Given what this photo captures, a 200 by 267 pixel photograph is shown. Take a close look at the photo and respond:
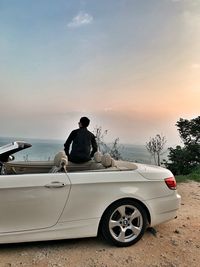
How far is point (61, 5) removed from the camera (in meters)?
8.62

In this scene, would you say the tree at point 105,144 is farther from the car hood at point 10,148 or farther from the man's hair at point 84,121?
the car hood at point 10,148

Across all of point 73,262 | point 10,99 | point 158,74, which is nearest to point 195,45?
point 158,74

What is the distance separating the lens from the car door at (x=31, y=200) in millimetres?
3342

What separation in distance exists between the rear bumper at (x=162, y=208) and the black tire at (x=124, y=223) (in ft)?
0.40

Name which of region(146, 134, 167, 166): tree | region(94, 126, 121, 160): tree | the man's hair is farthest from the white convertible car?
region(146, 134, 167, 166): tree

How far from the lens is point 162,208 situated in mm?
3893

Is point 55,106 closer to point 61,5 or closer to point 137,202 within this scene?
point 61,5

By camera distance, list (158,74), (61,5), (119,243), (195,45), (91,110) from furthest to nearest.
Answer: (91,110) → (158,74) → (195,45) → (61,5) → (119,243)

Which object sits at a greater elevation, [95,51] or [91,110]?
[95,51]

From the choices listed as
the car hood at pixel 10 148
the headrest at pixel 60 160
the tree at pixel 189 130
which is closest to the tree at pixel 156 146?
the tree at pixel 189 130

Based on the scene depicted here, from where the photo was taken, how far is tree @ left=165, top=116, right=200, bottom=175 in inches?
542

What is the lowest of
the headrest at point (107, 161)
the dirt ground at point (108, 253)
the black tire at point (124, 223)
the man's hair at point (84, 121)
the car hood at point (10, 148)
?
the dirt ground at point (108, 253)

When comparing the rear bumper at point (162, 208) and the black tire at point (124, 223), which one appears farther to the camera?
the rear bumper at point (162, 208)

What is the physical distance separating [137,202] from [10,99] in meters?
8.87
